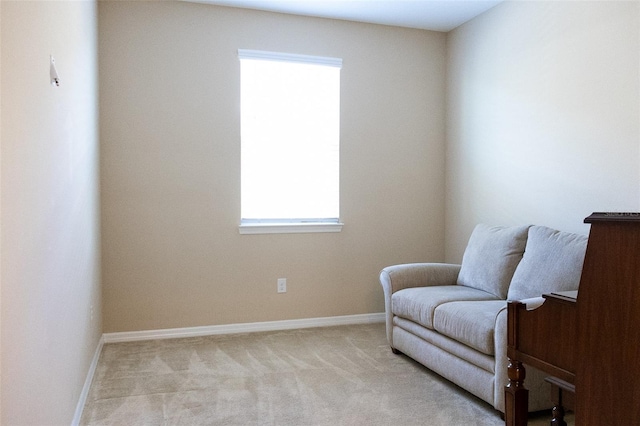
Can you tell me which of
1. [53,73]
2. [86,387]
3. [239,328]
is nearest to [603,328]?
[53,73]

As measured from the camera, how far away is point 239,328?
412cm

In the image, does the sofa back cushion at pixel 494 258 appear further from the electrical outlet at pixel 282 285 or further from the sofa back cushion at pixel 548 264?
the electrical outlet at pixel 282 285

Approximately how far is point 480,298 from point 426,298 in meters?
0.33

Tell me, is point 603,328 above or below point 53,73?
below

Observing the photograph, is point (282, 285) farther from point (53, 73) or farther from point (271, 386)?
point (53, 73)

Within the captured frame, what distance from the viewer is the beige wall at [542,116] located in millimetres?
2922

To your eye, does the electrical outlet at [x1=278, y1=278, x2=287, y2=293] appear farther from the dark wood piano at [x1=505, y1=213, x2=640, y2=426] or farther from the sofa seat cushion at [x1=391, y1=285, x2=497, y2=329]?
the dark wood piano at [x1=505, y1=213, x2=640, y2=426]

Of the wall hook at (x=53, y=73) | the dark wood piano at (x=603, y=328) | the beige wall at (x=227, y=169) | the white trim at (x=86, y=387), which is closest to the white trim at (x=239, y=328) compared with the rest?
the beige wall at (x=227, y=169)

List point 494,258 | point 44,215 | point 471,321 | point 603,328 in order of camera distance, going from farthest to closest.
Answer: point 494,258, point 471,321, point 44,215, point 603,328

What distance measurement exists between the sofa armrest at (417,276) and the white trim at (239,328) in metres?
0.91

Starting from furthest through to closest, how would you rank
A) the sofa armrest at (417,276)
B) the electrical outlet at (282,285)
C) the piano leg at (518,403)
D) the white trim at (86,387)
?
the electrical outlet at (282,285) → the sofa armrest at (417,276) → the white trim at (86,387) → the piano leg at (518,403)

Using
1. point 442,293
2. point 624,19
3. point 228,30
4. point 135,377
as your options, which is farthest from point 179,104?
point 624,19

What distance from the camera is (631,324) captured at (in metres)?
1.36

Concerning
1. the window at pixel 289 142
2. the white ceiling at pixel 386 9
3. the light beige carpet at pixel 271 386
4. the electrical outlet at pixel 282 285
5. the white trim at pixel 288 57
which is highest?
the white ceiling at pixel 386 9
